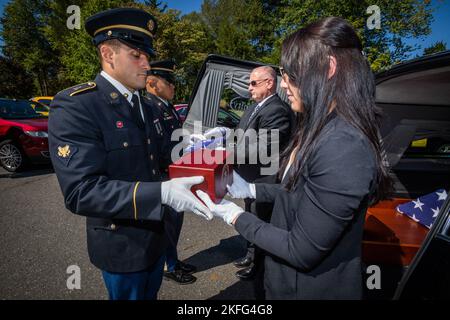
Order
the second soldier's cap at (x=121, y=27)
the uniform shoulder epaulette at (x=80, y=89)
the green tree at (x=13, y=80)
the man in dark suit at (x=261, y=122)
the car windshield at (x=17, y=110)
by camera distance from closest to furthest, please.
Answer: the uniform shoulder epaulette at (x=80, y=89) → the second soldier's cap at (x=121, y=27) → the man in dark suit at (x=261, y=122) → the car windshield at (x=17, y=110) → the green tree at (x=13, y=80)

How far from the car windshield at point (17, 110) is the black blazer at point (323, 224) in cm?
765

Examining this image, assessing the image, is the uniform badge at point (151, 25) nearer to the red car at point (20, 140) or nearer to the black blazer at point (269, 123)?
the black blazer at point (269, 123)

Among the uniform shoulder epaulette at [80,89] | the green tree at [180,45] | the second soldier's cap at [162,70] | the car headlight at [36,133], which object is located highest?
the green tree at [180,45]

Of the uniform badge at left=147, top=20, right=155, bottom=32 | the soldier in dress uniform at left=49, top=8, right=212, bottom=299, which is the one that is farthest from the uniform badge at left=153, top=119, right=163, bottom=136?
the uniform badge at left=147, top=20, right=155, bottom=32

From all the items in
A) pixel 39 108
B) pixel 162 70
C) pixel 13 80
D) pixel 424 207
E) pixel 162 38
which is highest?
pixel 162 38

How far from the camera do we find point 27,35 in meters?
33.7

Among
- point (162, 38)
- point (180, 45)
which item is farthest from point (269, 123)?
point (180, 45)

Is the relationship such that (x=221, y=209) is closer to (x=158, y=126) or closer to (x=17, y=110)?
(x=158, y=126)

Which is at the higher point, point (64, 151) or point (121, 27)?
point (121, 27)

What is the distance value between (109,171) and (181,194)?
0.48 metres

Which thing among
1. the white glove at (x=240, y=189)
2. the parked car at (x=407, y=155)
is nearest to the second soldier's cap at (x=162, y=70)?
the parked car at (x=407, y=155)

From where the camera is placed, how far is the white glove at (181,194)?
50.1 inches

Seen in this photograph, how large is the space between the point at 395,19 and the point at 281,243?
2230 centimetres

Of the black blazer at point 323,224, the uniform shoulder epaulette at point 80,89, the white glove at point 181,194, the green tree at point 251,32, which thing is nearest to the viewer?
the black blazer at point 323,224
